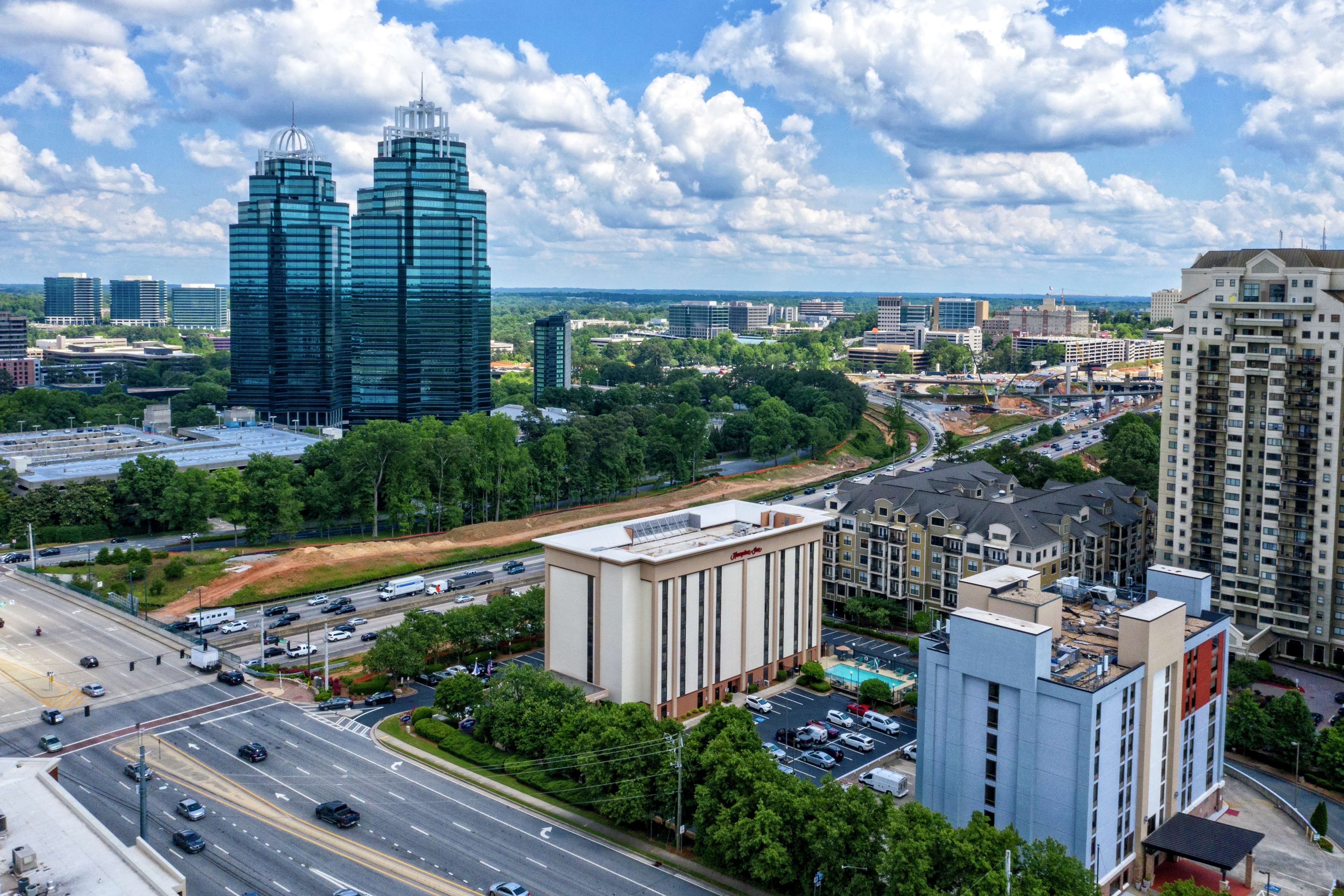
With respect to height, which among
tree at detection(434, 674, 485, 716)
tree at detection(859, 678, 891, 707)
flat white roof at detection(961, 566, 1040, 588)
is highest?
flat white roof at detection(961, 566, 1040, 588)

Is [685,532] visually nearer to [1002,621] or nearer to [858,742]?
[858,742]

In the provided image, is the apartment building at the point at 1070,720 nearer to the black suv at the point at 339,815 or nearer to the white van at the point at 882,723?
the white van at the point at 882,723

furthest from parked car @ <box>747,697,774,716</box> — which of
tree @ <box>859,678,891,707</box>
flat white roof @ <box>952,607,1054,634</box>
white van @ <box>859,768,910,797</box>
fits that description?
flat white roof @ <box>952,607,1054,634</box>

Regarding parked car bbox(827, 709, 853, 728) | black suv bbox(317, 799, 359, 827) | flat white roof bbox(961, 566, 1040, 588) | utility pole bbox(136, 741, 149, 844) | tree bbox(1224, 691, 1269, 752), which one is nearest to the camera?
utility pole bbox(136, 741, 149, 844)

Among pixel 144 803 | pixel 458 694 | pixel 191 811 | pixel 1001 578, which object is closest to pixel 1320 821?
pixel 1001 578

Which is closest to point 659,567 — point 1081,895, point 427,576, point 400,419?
point 1081,895

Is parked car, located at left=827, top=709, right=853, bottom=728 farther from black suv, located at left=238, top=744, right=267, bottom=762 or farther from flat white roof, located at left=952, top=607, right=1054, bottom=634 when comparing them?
black suv, located at left=238, top=744, right=267, bottom=762
